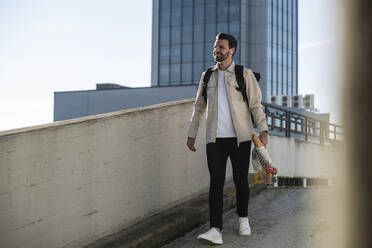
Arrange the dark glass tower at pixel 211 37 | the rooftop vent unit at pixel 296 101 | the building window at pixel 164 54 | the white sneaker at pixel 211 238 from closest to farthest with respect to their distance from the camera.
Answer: the white sneaker at pixel 211 238 → the dark glass tower at pixel 211 37 → the rooftop vent unit at pixel 296 101 → the building window at pixel 164 54

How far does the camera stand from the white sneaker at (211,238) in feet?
12.9

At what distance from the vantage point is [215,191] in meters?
3.99

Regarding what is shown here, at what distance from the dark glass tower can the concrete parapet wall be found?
159 ft

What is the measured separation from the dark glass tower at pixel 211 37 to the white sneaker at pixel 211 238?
162ft

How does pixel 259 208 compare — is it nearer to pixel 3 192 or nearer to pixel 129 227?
pixel 129 227

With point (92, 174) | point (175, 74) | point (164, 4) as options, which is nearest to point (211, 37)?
point (175, 74)

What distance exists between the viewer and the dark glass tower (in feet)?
177

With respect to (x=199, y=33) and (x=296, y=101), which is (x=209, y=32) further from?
(x=296, y=101)

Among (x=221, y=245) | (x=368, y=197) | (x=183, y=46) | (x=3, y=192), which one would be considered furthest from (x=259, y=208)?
(x=183, y=46)

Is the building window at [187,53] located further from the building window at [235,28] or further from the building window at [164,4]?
the building window at [164,4]

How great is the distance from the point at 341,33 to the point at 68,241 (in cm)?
301

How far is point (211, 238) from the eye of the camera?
3928mm

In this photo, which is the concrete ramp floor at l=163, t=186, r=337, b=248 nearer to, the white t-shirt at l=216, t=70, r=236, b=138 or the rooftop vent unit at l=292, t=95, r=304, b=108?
the white t-shirt at l=216, t=70, r=236, b=138

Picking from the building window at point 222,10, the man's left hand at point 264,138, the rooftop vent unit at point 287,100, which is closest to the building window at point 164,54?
the building window at point 222,10
